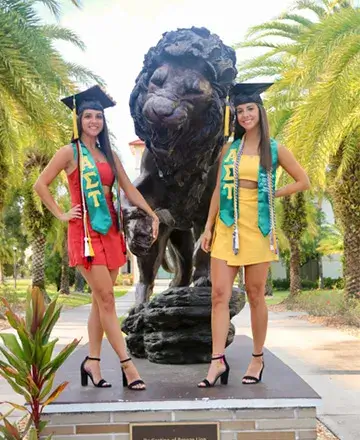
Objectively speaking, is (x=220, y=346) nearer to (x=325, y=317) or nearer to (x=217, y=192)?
(x=217, y=192)

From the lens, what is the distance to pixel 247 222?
3.28 metres

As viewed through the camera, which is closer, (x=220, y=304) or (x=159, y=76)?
(x=220, y=304)

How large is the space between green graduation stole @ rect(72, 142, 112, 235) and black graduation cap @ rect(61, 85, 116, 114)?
1.06ft

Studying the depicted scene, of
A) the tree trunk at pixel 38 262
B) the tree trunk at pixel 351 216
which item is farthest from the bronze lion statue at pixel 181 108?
the tree trunk at pixel 38 262

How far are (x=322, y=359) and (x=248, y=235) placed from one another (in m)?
5.28

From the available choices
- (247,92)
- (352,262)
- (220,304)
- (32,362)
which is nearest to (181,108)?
(247,92)

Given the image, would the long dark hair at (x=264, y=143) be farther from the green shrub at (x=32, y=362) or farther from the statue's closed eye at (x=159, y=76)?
the green shrub at (x=32, y=362)

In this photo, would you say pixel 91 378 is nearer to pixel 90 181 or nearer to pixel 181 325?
pixel 181 325

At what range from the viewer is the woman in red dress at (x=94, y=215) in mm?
3197

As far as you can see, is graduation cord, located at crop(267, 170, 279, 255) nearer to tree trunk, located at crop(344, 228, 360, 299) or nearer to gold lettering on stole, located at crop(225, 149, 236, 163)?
gold lettering on stole, located at crop(225, 149, 236, 163)

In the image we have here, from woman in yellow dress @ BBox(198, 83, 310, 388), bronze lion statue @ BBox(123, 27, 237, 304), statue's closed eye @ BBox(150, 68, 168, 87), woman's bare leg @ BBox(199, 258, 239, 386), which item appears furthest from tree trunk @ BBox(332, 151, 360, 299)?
woman's bare leg @ BBox(199, 258, 239, 386)

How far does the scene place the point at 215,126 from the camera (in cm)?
358

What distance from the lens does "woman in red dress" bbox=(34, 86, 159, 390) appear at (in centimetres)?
320

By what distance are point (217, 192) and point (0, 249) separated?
28.5m
